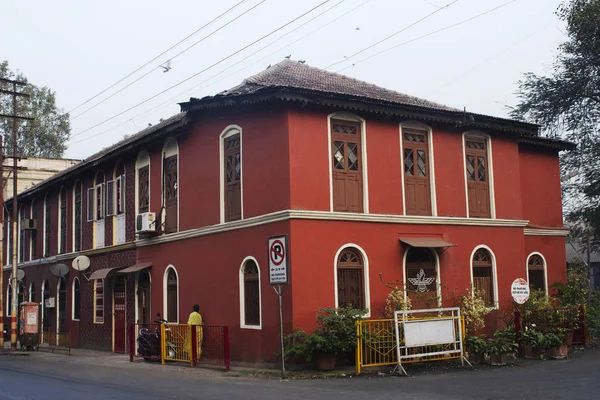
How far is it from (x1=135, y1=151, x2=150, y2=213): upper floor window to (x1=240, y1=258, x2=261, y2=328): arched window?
21.0 ft

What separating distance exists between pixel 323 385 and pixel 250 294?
4477 millimetres

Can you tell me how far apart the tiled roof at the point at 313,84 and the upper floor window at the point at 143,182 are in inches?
209

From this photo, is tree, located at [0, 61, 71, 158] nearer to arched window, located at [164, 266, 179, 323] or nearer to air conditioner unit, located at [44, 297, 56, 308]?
air conditioner unit, located at [44, 297, 56, 308]

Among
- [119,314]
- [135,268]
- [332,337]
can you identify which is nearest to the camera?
[332,337]

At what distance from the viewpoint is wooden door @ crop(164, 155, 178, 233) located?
20500 mm

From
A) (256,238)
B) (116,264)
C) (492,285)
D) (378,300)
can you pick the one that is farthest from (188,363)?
(492,285)

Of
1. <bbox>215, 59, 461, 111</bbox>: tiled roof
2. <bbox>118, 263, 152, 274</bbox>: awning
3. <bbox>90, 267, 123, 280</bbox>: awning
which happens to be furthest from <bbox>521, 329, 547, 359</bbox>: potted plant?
<bbox>90, 267, 123, 280</bbox>: awning

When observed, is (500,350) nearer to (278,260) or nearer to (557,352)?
(557,352)

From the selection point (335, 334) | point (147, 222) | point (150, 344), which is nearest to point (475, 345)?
point (335, 334)

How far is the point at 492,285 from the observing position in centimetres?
1945

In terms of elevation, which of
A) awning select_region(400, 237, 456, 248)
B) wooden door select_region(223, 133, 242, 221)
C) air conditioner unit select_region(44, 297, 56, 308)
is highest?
wooden door select_region(223, 133, 242, 221)

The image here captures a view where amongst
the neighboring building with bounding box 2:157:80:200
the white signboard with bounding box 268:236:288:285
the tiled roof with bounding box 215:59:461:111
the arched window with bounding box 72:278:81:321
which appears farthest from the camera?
the neighboring building with bounding box 2:157:80:200

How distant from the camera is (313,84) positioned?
1748 cm

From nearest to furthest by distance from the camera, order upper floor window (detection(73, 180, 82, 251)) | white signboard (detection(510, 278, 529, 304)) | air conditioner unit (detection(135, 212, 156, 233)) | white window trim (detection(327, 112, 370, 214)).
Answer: white signboard (detection(510, 278, 529, 304)), white window trim (detection(327, 112, 370, 214)), air conditioner unit (detection(135, 212, 156, 233)), upper floor window (detection(73, 180, 82, 251))
